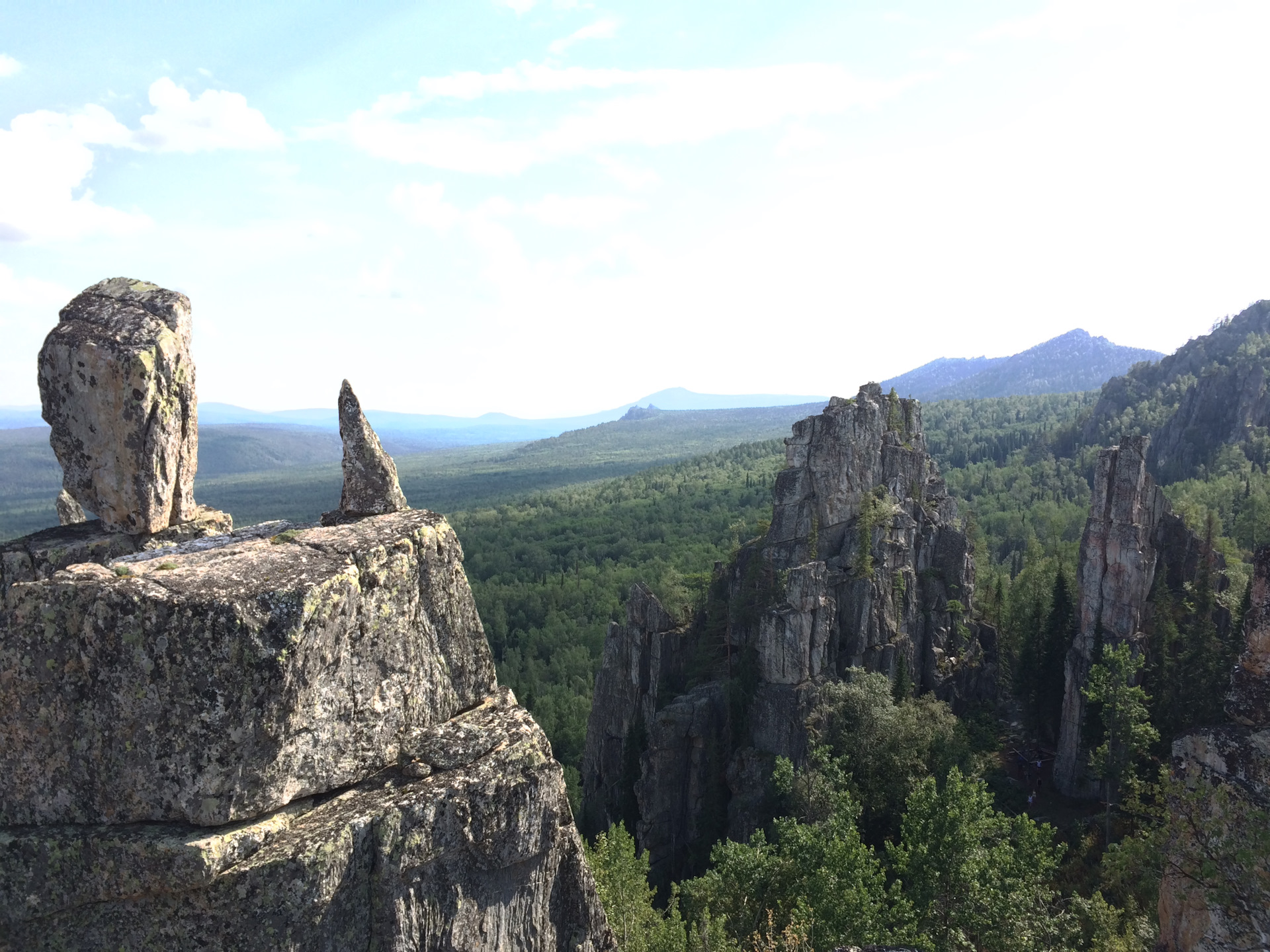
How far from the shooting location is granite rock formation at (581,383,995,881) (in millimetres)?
35188

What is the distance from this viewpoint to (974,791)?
1948 cm

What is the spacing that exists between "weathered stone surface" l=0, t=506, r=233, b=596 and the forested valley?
40.0 feet

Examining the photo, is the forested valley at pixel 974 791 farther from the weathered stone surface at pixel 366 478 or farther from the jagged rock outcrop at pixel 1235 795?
the weathered stone surface at pixel 366 478

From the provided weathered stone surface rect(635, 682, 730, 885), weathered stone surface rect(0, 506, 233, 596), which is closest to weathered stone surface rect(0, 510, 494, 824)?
weathered stone surface rect(0, 506, 233, 596)

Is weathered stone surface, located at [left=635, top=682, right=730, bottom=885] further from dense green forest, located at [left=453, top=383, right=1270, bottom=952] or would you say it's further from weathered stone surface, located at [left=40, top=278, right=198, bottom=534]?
weathered stone surface, located at [left=40, top=278, right=198, bottom=534]

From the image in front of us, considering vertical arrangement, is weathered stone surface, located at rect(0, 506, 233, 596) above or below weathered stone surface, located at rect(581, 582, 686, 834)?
above

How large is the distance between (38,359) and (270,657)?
6.84 metres

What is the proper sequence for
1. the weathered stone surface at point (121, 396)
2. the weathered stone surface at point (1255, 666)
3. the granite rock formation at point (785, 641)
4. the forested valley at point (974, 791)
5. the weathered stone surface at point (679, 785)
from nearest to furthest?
the weathered stone surface at point (121, 396) < the weathered stone surface at point (1255, 666) < the forested valley at point (974, 791) < the granite rock formation at point (785, 641) < the weathered stone surface at point (679, 785)

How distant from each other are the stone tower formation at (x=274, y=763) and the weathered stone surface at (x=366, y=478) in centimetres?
65

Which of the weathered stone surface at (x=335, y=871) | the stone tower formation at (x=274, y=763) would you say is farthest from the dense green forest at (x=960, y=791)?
the stone tower formation at (x=274, y=763)

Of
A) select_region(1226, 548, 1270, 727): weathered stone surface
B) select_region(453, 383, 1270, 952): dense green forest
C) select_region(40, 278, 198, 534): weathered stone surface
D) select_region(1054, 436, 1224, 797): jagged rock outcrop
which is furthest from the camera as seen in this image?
select_region(1054, 436, 1224, 797): jagged rock outcrop

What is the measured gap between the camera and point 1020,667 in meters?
44.6

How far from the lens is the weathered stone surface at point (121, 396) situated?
10625mm

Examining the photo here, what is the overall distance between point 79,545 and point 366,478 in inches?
178
